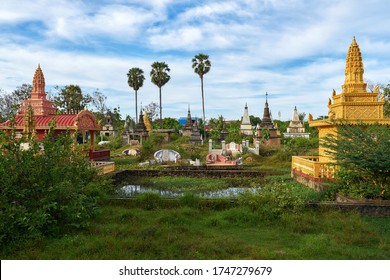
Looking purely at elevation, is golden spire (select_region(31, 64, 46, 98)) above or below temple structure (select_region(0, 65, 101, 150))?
above

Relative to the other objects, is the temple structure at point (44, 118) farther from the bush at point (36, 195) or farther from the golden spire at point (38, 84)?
the bush at point (36, 195)

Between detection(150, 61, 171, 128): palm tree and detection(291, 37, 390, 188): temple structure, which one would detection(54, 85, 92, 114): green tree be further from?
detection(291, 37, 390, 188): temple structure

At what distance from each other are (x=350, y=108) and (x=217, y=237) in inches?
372

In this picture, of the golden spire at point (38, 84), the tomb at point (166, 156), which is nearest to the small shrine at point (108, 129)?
the golden spire at point (38, 84)

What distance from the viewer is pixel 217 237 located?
6965 mm

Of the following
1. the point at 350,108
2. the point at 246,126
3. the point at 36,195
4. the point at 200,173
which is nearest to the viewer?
the point at 36,195

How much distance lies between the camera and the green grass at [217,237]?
6016 millimetres

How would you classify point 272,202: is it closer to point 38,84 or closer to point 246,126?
point 38,84

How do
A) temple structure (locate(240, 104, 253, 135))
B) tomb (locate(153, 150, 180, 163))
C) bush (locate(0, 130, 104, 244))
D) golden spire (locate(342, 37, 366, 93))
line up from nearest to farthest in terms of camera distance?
bush (locate(0, 130, 104, 244)) → golden spire (locate(342, 37, 366, 93)) → tomb (locate(153, 150, 180, 163)) → temple structure (locate(240, 104, 253, 135))

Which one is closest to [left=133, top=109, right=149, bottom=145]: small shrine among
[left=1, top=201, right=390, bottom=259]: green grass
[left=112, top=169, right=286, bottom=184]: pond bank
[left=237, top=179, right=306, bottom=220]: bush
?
[left=112, top=169, right=286, bottom=184]: pond bank

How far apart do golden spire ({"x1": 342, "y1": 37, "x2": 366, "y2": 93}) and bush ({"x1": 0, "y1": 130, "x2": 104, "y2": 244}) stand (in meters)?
11.6

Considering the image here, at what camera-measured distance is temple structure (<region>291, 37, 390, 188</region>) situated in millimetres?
13336

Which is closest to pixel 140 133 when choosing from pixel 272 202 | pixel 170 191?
pixel 170 191

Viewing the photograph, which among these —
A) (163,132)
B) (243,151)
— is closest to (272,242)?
(243,151)
